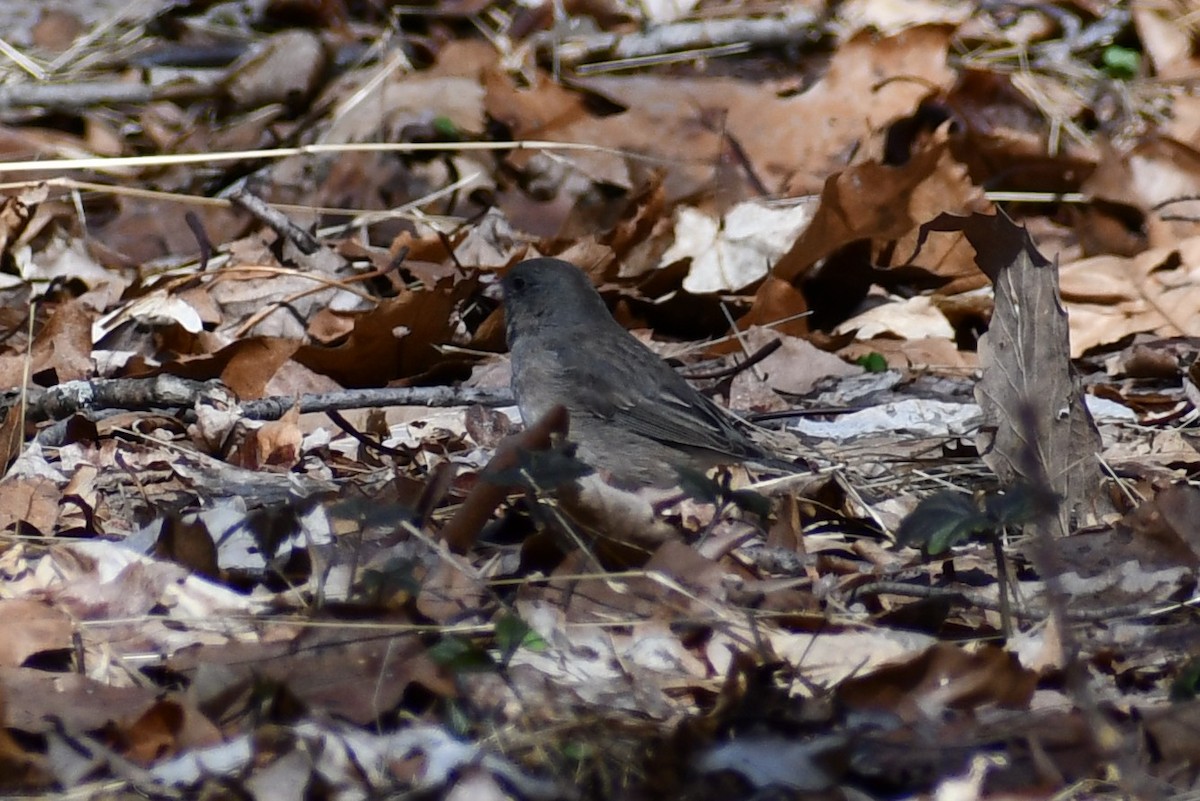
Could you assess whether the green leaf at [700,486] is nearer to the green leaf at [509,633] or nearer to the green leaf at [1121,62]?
the green leaf at [509,633]

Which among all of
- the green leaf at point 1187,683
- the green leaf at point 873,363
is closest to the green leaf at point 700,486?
the green leaf at point 1187,683

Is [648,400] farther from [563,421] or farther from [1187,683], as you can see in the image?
[1187,683]

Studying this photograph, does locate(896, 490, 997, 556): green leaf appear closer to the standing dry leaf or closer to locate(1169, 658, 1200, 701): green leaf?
locate(1169, 658, 1200, 701): green leaf

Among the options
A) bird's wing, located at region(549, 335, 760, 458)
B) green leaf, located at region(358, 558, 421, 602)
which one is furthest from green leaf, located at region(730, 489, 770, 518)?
bird's wing, located at region(549, 335, 760, 458)

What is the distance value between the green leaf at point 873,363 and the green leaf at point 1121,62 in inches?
123

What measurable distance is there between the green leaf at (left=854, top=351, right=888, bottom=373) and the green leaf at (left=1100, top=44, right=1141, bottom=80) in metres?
3.13

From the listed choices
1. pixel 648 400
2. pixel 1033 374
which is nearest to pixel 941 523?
pixel 1033 374

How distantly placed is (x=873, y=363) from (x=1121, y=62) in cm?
329

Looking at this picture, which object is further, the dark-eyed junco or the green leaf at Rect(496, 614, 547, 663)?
the dark-eyed junco

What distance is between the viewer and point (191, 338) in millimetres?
4547

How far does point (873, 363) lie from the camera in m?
4.67

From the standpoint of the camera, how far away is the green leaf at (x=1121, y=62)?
696 cm

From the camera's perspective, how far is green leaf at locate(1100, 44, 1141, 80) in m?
6.96

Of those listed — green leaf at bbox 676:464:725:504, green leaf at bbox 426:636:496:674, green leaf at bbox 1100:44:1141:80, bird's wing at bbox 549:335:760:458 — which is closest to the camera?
green leaf at bbox 426:636:496:674
